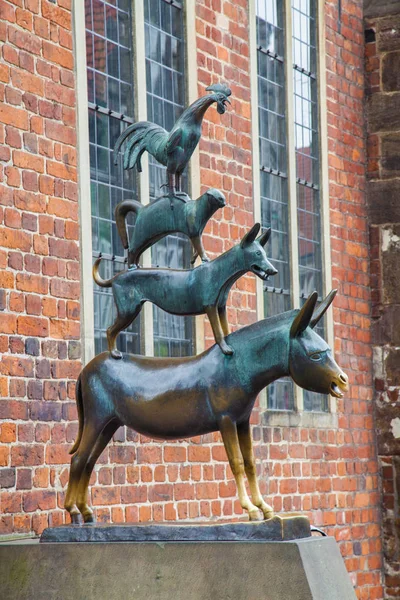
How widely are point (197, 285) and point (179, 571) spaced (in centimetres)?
117

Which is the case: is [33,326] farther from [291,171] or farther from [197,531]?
[291,171]

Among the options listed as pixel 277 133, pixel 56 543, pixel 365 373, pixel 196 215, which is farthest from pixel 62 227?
pixel 365 373

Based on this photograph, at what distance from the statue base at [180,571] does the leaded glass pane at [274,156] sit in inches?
200

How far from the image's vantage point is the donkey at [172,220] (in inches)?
221

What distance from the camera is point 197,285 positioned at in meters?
5.54

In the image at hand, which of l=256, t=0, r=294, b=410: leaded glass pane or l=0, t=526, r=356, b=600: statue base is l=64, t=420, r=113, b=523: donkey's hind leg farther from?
l=256, t=0, r=294, b=410: leaded glass pane

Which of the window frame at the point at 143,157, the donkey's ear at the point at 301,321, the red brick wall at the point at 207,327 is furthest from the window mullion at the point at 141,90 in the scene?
the donkey's ear at the point at 301,321

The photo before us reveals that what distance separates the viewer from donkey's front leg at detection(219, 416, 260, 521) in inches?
207

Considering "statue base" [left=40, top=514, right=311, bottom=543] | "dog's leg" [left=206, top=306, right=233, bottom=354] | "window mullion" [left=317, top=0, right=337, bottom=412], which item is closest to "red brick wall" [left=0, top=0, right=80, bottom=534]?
"statue base" [left=40, top=514, right=311, bottom=543]

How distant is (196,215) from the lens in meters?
5.64

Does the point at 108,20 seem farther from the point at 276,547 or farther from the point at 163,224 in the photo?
the point at 276,547

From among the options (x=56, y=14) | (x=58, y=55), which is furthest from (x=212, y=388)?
(x=56, y=14)

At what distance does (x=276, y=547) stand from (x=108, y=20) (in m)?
4.61

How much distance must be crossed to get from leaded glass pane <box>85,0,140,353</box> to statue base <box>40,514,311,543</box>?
288 cm
